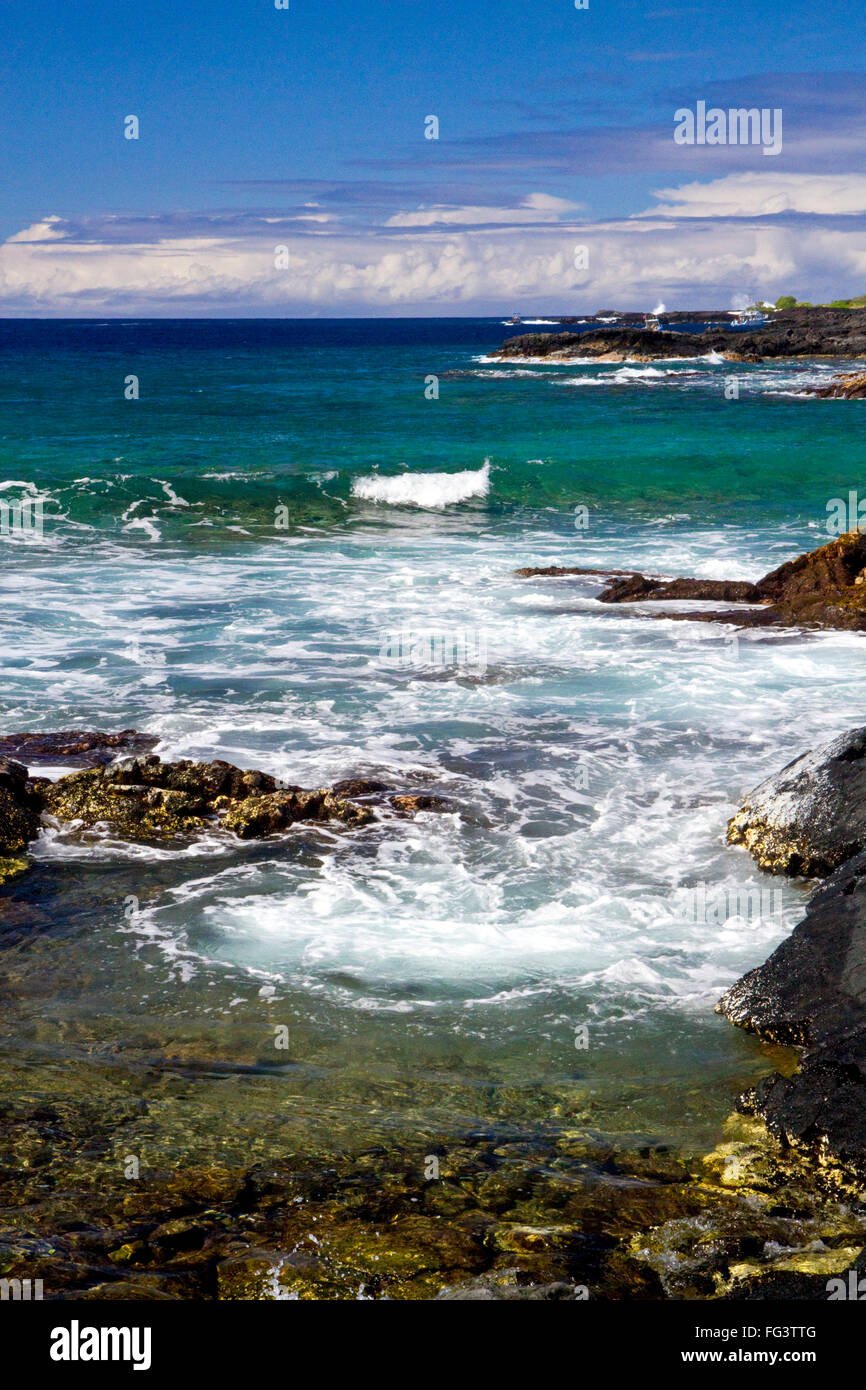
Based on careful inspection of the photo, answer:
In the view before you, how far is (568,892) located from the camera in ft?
27.2

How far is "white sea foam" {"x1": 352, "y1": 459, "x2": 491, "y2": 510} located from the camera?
2961 centimetres

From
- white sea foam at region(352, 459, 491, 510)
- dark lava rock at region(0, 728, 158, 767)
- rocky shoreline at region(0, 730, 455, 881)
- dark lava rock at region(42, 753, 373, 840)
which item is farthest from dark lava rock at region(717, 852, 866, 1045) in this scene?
white sea foam at region(352, 459, 491, 510)

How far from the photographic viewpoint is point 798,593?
1594 centimetres

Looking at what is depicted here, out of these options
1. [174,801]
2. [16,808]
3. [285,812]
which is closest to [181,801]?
[174,801]

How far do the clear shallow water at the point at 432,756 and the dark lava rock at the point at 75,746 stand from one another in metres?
0.34

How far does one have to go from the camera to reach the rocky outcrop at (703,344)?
74.6 meters

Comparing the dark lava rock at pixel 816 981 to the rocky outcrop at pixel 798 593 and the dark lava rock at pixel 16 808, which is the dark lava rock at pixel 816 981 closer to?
the dark lava rock at pixel 16 808

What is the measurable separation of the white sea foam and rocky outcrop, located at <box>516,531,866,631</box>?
12.8m

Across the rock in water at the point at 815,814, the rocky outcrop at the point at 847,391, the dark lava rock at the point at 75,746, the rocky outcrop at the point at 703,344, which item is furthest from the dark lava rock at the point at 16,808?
the rocky outcrop at the point at 703,344

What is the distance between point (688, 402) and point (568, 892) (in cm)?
4727

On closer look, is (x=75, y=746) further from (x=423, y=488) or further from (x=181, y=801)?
(x=423, y=488)

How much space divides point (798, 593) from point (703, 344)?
2746 inches

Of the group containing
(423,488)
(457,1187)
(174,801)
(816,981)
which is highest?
(423,488)
